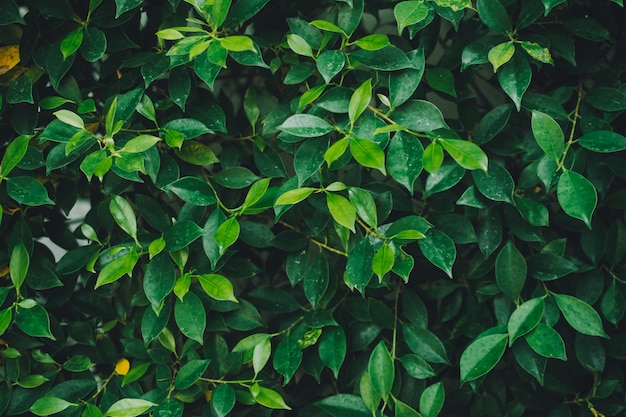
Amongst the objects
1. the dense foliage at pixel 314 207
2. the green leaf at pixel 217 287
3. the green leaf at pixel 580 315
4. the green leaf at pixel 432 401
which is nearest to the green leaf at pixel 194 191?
the dense foliage at pixel 314 207

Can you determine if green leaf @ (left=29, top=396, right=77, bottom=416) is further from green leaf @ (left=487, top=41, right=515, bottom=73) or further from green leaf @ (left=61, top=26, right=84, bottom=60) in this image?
green leaf @ (left=487, top=41, right=515, bottom=73)

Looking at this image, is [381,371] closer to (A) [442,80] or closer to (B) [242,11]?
(A) [442,80]

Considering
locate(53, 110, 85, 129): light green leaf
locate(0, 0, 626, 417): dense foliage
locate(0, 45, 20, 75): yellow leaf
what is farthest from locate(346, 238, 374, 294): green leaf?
locate(0, 45, 20, 75): yellow leaf

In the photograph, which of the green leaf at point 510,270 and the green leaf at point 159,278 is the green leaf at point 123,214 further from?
the green leaf at point 510,270

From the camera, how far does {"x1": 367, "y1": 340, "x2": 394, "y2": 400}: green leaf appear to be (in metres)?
0.99

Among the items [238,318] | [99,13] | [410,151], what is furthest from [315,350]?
[99,13]

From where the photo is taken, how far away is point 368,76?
1007 millimetres

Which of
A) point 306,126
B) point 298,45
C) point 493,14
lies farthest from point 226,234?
point 493,14

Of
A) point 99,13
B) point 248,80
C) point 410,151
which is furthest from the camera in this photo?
point 248,80

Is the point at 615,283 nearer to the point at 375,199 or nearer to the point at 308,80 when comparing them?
the point at 375,199

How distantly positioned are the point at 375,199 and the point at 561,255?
32 centimetres

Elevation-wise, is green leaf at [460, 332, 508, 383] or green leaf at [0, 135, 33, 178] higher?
green leaf at [0, 135, 33, 178]

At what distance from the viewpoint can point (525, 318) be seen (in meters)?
0.97

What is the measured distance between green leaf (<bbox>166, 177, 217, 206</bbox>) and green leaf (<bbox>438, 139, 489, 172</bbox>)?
Answer: 0.35m
